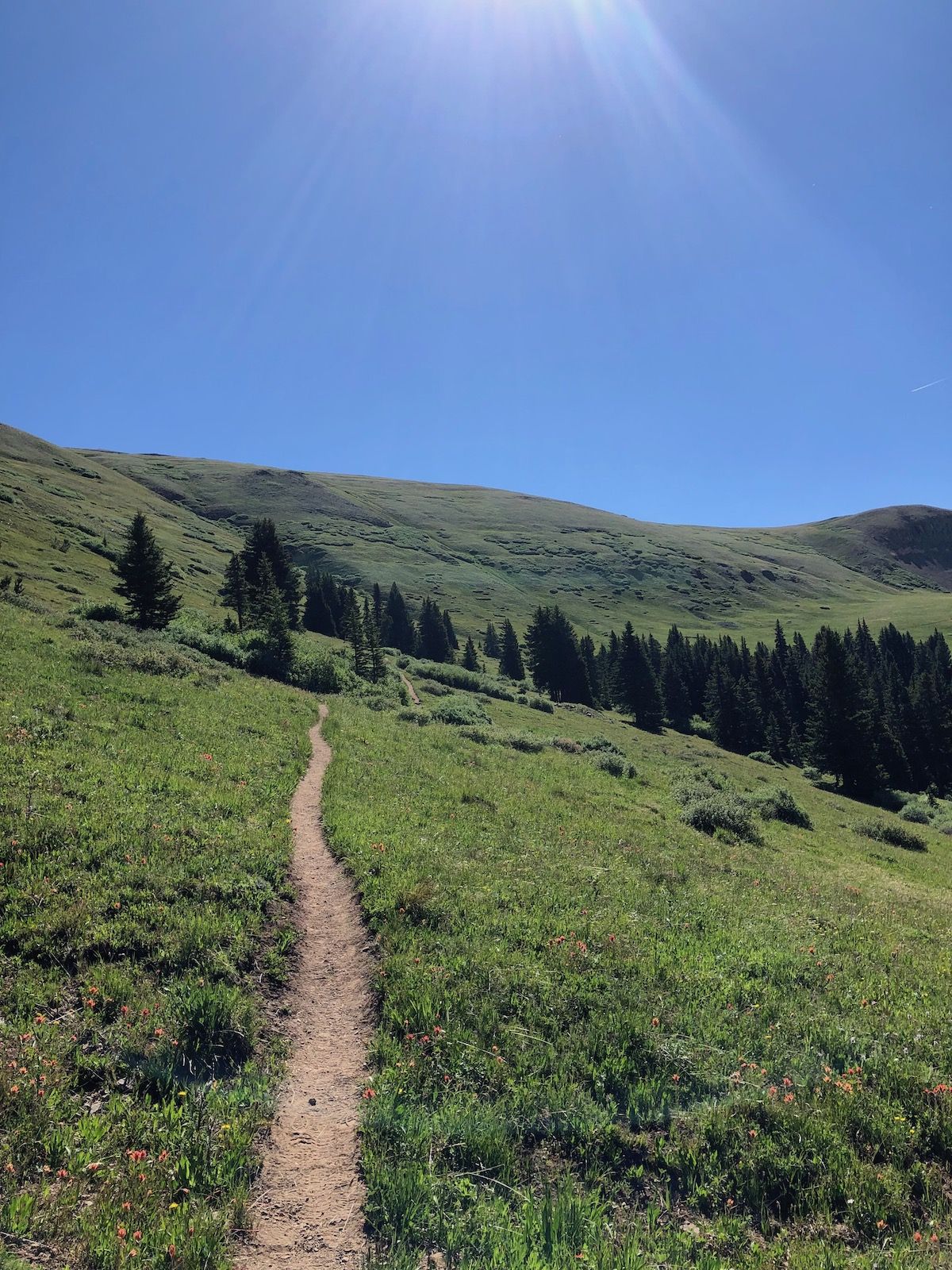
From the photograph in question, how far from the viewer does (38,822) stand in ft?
33.5

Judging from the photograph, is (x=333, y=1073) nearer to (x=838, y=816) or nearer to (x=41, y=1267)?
(x=41, y=1267)

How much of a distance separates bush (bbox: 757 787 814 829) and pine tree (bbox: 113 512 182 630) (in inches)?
1597

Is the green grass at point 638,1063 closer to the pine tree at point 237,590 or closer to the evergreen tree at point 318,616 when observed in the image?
the pine tree at point 237,590

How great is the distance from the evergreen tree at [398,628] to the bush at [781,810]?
259 feet

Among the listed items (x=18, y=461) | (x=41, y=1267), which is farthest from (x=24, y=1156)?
(x=18, y=461)

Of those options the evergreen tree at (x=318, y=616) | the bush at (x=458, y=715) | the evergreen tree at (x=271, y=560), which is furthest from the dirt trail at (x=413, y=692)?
the evergreen tree at (x=318, y=616)

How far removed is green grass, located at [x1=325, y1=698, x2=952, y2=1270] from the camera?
16.8 feet

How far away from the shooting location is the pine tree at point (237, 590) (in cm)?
6303

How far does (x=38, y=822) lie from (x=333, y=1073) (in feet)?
23.2

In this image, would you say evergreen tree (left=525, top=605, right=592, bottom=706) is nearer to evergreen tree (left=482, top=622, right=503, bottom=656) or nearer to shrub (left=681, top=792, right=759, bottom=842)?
evergreen tree (left=482, top=622, right=503, bottom=656)

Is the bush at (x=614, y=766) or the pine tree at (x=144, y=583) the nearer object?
the bush at (x=614, y=766)

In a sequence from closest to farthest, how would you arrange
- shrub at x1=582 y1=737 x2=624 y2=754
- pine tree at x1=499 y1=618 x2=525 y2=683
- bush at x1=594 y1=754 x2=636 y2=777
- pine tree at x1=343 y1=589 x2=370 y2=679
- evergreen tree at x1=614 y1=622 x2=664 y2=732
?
bush at x1=594 y1=754 x2=636 y2=777, shrub at x1=582 y1=737 x2=624 y2=754, pine tree at x1=343 y1=589 x2=370 y2=679, evergreen tree at x1=614 y1=622 x2=664 y2=732, pine tree at x1=499 y1=618 x2=525 y2=683

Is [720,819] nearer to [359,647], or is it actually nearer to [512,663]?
[359,647]

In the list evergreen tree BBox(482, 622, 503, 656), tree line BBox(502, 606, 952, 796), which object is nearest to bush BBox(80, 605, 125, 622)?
tree line BBox(502, 606, 952, 796)
